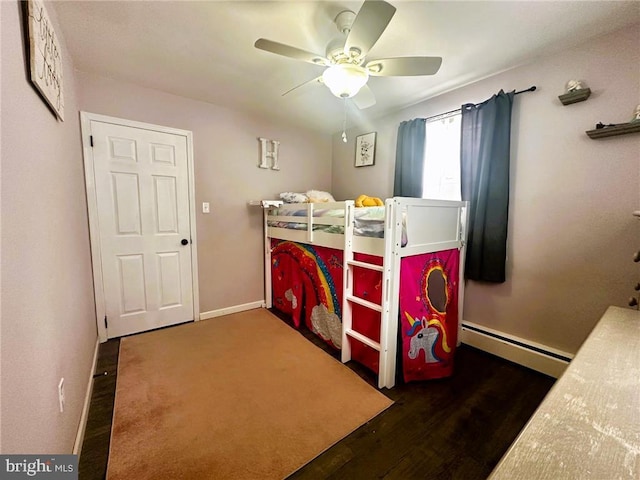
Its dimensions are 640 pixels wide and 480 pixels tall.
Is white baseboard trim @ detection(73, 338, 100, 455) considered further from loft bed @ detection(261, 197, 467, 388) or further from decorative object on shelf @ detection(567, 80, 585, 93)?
decorative object on shelf @ detection(567, 80, 585, 93)

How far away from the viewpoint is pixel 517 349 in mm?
2078

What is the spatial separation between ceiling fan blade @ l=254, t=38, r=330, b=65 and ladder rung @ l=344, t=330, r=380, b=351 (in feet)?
5.91

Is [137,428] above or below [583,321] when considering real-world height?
below

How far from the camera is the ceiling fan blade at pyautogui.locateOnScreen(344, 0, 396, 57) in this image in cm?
111

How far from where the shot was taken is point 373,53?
1869mm

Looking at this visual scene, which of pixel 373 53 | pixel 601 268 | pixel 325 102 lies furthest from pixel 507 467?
pixel 325 102

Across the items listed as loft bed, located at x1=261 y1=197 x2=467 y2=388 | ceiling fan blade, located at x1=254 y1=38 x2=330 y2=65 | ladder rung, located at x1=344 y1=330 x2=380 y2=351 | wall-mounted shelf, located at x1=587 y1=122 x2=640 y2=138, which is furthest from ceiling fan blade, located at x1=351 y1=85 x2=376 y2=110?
ladder rung, located at x1=344 y1=330 x2=380 y2=351

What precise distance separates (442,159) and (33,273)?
2916 millimetres

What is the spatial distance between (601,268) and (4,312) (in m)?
2.91

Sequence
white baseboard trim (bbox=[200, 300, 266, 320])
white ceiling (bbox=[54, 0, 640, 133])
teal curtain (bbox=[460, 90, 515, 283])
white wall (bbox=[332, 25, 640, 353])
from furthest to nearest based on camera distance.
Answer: white baseboard trim (bbox=[200, 300, 266, 320]) < teal curtain (bbox=[460, 90, 515, 283]) < white wall (bbox=[332, 25, 640, 353]) < white ceiling (bbox=[54, 0, 640, 133])

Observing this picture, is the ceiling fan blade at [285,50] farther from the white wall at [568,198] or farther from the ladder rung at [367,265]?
the white wall at [568,198]

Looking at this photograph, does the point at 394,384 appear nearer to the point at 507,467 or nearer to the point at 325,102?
the point at 507,467

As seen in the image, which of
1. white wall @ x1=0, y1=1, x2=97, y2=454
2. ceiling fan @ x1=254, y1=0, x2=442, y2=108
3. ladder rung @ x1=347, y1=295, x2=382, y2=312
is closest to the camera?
white wall @ x1=0, y1=1, x2=97, y2=454

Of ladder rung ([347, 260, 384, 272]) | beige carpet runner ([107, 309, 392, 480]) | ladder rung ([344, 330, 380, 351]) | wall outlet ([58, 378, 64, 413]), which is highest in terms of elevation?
ladder rung ([347, 260, 384, 272])
